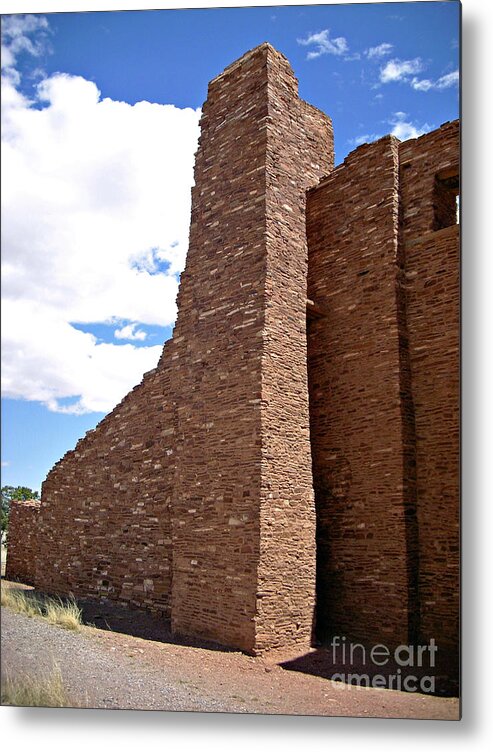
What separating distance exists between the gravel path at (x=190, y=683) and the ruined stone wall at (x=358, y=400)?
1453mm

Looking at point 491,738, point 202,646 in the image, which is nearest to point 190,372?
point 202,646

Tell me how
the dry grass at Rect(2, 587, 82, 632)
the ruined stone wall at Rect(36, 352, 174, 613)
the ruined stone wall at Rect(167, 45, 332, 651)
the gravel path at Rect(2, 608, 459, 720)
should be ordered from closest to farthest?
the gravel path at Rect(2, 608, 459, 720) → the ruined stone wall at Rect(167, 45, 332, 651) → the dry grass at Rect(2, 587, 82, 632) → the ruined stone wall at Rect(36, 352, 174, 613)

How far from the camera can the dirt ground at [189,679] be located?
536 centimetres

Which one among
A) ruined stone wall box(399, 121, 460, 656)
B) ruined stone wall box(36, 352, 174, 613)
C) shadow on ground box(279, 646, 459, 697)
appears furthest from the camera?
ruined stone wall box(36, 352, 174, 613)

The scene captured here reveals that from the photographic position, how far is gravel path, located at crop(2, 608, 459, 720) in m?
5.35

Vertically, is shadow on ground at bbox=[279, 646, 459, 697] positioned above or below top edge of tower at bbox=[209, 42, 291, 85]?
below

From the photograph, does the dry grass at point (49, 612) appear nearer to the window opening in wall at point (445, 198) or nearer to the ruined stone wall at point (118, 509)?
the ruined stone wall at point (118, 509)

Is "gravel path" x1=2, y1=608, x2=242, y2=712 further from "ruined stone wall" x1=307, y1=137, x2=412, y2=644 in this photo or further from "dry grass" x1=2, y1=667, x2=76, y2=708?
"ruined stone wall" x1=307, y1=137, x2=412, y2=644

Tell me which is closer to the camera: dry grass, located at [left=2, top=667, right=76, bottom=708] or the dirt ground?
the dirt ground

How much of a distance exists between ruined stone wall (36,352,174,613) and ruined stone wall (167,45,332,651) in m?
0.84

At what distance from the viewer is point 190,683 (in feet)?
19.0

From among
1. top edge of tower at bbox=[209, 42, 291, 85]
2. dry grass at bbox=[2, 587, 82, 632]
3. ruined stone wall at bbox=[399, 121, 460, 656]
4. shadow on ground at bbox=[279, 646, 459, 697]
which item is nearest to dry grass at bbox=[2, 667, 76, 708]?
dry grass at bbox=[2, 587, 82, 632]

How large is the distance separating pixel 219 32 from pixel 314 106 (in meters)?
2.83

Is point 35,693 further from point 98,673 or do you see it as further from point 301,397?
point 301,397
